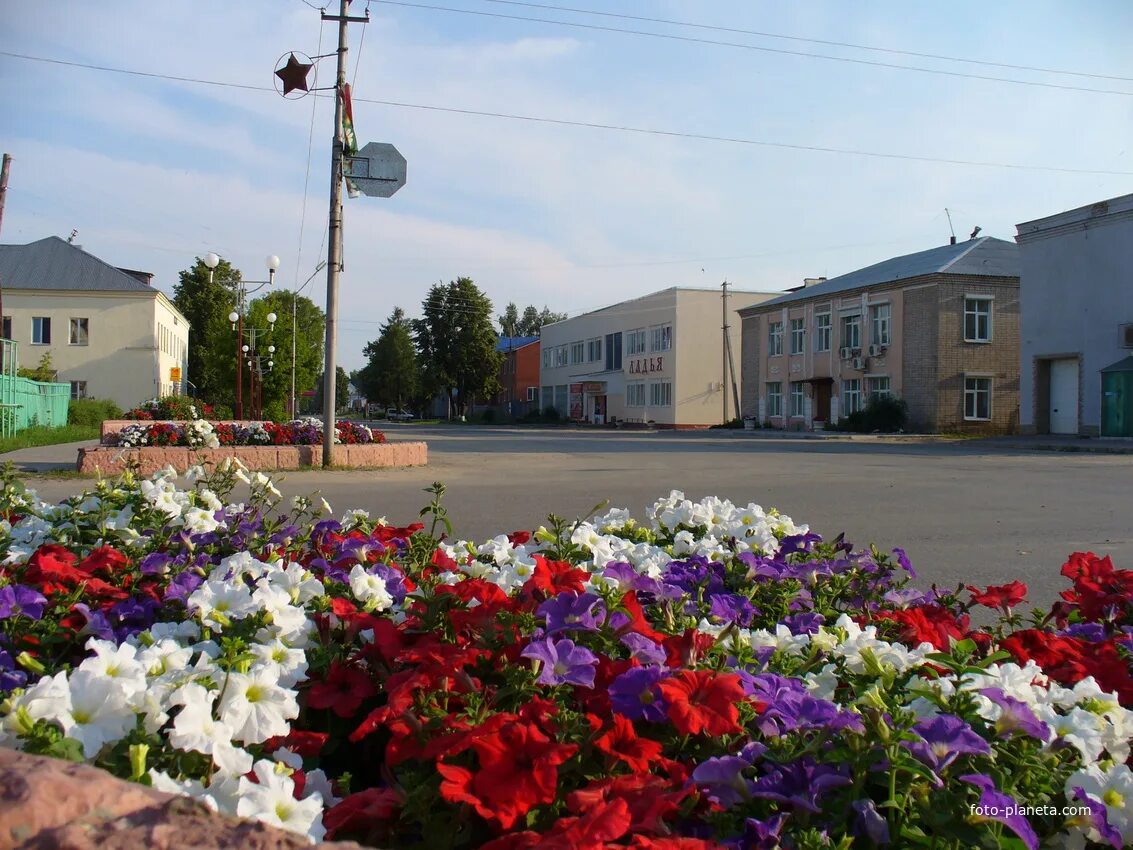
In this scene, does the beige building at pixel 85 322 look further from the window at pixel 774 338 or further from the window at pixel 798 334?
the window at pixel 798 334

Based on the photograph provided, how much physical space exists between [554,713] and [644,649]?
0.99ft

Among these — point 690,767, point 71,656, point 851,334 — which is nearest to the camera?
point 690,767

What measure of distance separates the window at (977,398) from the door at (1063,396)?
4.72 metres

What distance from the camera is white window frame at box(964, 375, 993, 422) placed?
3981cm

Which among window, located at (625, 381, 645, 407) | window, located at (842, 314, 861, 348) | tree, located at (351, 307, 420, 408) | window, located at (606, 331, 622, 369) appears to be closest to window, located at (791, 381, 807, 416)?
window, located at (842, 314, 861, 348)

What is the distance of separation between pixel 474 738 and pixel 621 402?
217 ft

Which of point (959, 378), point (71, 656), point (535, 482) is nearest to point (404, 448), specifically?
point (535, 482)

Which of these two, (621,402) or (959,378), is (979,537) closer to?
(959,378)

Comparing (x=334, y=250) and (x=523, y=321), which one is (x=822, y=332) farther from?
(x=523, y=321)

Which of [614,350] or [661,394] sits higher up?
[614,350]

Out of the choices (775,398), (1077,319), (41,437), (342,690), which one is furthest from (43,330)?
(342,690)

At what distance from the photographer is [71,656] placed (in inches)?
88.0

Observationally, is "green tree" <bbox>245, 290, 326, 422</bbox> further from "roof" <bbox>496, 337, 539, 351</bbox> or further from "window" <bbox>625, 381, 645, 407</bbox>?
"roof" <bbox>496, 337, 539, 351</bbox>

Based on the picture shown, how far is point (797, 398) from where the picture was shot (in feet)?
161
